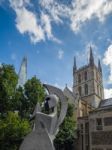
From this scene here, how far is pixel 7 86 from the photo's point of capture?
20203 mm

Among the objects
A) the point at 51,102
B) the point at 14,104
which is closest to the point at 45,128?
the point at 51,102

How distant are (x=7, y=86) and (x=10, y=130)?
4330mm

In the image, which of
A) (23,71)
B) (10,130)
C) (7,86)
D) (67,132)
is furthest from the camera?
(23,71)

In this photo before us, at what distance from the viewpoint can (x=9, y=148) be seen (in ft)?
61.0

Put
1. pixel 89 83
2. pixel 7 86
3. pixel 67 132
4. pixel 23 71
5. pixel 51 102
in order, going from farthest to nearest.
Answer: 1. pixel 89 83
2. pixel 23 71
3. pixel 67 132
4. pixel 7 86
5. pixel 51 102

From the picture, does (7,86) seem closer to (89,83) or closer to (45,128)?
(45,128)

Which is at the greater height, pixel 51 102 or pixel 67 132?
pixel 51 102

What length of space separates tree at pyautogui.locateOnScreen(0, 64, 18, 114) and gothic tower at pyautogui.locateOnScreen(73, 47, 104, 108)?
24.7 m

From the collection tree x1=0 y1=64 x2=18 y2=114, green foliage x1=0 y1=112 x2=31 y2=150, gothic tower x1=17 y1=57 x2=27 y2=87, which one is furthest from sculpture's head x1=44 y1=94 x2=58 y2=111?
gothic tower x1=17 y1=57 x2=27 y2=87

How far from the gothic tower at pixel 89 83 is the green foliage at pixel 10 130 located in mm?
26261

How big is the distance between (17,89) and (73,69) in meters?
31.7

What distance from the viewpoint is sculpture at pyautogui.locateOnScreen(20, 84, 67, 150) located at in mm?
11484

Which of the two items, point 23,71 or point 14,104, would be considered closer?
point 14,104

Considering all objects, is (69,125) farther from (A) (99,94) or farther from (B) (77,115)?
(A) (99,94)
